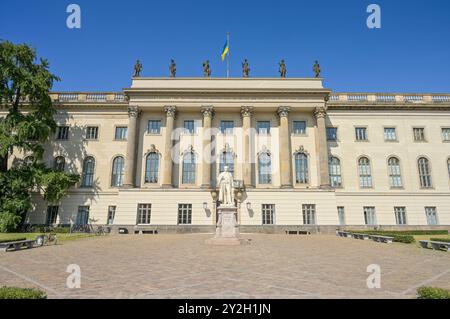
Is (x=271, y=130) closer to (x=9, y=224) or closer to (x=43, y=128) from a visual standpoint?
(x=43, y=128)

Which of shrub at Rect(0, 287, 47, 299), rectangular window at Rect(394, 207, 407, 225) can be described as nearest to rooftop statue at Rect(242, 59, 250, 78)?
rectangular window at Rect(394, 207, 407, 225)

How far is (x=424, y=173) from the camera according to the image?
36.4 metres

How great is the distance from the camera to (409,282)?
761 cm

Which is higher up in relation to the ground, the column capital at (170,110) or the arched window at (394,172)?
the column capital at (170,110)

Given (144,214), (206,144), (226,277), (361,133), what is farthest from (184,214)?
(361,133)

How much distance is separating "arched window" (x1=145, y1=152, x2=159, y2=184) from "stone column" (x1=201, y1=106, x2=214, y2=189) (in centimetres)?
623

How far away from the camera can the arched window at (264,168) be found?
34594 mm

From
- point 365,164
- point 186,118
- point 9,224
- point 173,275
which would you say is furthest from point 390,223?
point 9,224

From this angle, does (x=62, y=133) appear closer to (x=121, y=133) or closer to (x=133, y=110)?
(x=121, y=133)

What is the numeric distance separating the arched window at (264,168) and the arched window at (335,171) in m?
8.64

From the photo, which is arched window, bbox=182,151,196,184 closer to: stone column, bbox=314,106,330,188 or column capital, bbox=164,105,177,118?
column capital, bbox=164,105,177,118

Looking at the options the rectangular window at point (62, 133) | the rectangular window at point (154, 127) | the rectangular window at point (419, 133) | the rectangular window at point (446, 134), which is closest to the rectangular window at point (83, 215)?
the rectangular window at point (62, 133)

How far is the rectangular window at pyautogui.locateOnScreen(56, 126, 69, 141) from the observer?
36.3 metres

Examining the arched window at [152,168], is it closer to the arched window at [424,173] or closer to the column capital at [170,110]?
the column capital at [170,110]
